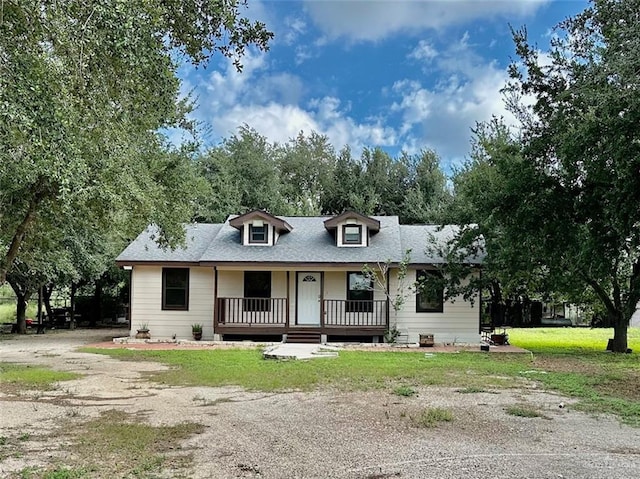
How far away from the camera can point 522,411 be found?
748 cm

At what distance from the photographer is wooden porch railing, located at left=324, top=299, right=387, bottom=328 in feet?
58.8

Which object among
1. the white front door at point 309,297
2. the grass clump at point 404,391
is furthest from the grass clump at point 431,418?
the white front door at point 309,297

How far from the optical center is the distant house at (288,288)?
17.8 m

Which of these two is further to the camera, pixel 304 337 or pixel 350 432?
pixel 304 337

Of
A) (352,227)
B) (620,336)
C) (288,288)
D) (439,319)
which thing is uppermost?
(352,227)

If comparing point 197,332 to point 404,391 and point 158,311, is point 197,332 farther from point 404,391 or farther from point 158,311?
point 404,391

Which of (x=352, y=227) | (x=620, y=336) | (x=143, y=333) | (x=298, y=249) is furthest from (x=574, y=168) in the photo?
(x=143, y=333)

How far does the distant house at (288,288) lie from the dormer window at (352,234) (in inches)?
1.3

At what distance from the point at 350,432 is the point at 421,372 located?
521 centimetres

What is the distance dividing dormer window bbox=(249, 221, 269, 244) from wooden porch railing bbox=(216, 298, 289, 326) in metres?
2.06

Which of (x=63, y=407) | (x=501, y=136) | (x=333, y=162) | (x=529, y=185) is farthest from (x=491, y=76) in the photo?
(x=333, y=162)

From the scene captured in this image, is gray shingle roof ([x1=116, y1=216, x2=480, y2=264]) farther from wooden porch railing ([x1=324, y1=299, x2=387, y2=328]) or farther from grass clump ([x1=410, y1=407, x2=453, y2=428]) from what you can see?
grass clump ([x1=410, y1=407, x2=453, y2=428])

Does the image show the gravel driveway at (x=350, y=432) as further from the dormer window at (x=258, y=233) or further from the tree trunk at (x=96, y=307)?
the tree trunk at (x=96, y=307)

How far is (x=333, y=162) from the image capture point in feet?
128
